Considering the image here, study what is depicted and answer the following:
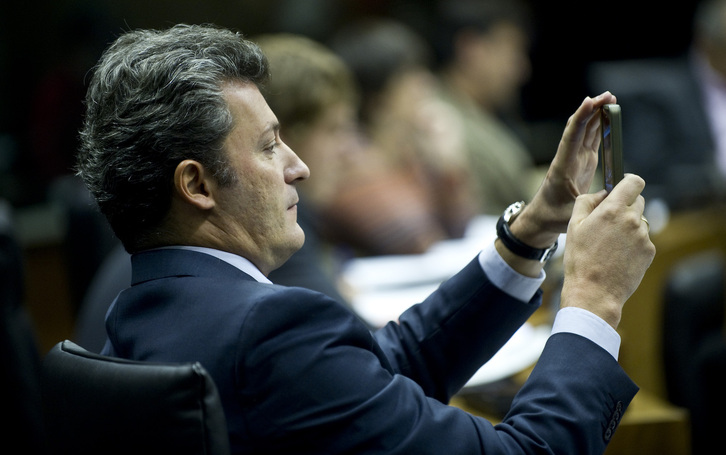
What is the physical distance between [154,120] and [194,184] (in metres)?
0.09

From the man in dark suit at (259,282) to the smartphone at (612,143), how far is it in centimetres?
2

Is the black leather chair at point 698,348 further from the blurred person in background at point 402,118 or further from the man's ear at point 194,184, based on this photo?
the man's ear at point 194,184

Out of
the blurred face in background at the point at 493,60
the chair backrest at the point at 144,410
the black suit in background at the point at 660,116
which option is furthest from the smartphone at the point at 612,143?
the black suit in background at the point at 660,116

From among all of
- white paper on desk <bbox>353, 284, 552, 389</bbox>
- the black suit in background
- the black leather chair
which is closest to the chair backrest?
white paper on desk <bbox>353, 284, 552, 389</bbox>

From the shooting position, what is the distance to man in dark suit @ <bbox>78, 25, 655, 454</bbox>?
94 cm

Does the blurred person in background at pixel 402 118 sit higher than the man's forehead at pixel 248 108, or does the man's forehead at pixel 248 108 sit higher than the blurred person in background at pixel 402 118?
the man's forehead at pixel 248 108

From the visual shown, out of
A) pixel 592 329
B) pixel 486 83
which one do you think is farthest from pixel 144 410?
pixel 486 83

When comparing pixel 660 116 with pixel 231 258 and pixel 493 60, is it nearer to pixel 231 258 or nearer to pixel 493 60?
pixel 493 60

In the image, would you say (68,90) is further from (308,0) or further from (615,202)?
(615,202)

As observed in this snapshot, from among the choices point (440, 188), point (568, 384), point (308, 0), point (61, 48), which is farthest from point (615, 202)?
point (308, 0)

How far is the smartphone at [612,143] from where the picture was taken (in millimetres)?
Answer: 1045

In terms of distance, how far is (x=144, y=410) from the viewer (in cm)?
89

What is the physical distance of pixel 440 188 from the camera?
2.91m

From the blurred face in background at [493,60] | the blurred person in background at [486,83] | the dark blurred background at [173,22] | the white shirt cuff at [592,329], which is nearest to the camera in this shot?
the white shirt cuff at [592,329]
